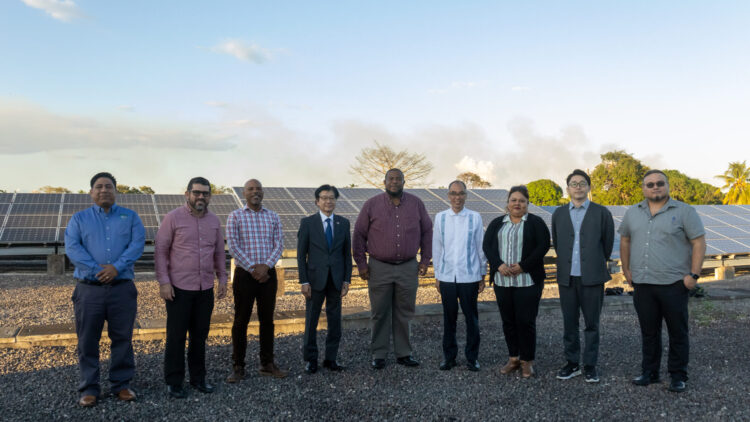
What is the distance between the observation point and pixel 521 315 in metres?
4.96

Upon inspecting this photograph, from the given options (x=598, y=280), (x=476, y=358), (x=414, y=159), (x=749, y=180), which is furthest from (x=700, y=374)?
(x=749, y=180)

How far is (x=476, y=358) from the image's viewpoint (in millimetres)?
5281

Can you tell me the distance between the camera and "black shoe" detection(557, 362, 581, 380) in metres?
4.99

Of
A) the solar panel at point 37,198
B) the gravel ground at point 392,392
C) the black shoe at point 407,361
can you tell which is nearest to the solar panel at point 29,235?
the solar panel at point 37,198

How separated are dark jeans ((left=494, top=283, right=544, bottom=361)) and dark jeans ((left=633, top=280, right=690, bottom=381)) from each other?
0.94 metres

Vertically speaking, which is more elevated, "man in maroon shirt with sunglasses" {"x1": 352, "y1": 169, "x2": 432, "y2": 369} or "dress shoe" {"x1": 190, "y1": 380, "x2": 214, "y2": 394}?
"man in maroon shirt with sunglasses" {"x1": 352, "y1": 169, "x2": 432, "y2": 369}

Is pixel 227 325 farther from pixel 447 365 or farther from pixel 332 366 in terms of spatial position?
pixel 447 365

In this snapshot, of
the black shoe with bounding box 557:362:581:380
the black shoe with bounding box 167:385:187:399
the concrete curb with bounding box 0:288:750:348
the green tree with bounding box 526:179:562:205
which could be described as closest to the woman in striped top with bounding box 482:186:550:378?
the black shoe with bounding box 557:362:581:380

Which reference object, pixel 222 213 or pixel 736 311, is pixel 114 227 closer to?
pixel 736 311

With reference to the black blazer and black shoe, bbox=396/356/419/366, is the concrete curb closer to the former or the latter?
black shoe, bbox=396/356/419/366

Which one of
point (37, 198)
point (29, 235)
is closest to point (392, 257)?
point (29, 235)

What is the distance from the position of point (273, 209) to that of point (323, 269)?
7822mm

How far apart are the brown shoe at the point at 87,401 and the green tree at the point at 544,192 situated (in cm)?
5204

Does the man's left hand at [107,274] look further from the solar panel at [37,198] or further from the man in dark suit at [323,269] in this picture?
the solar panel at [37,198]
